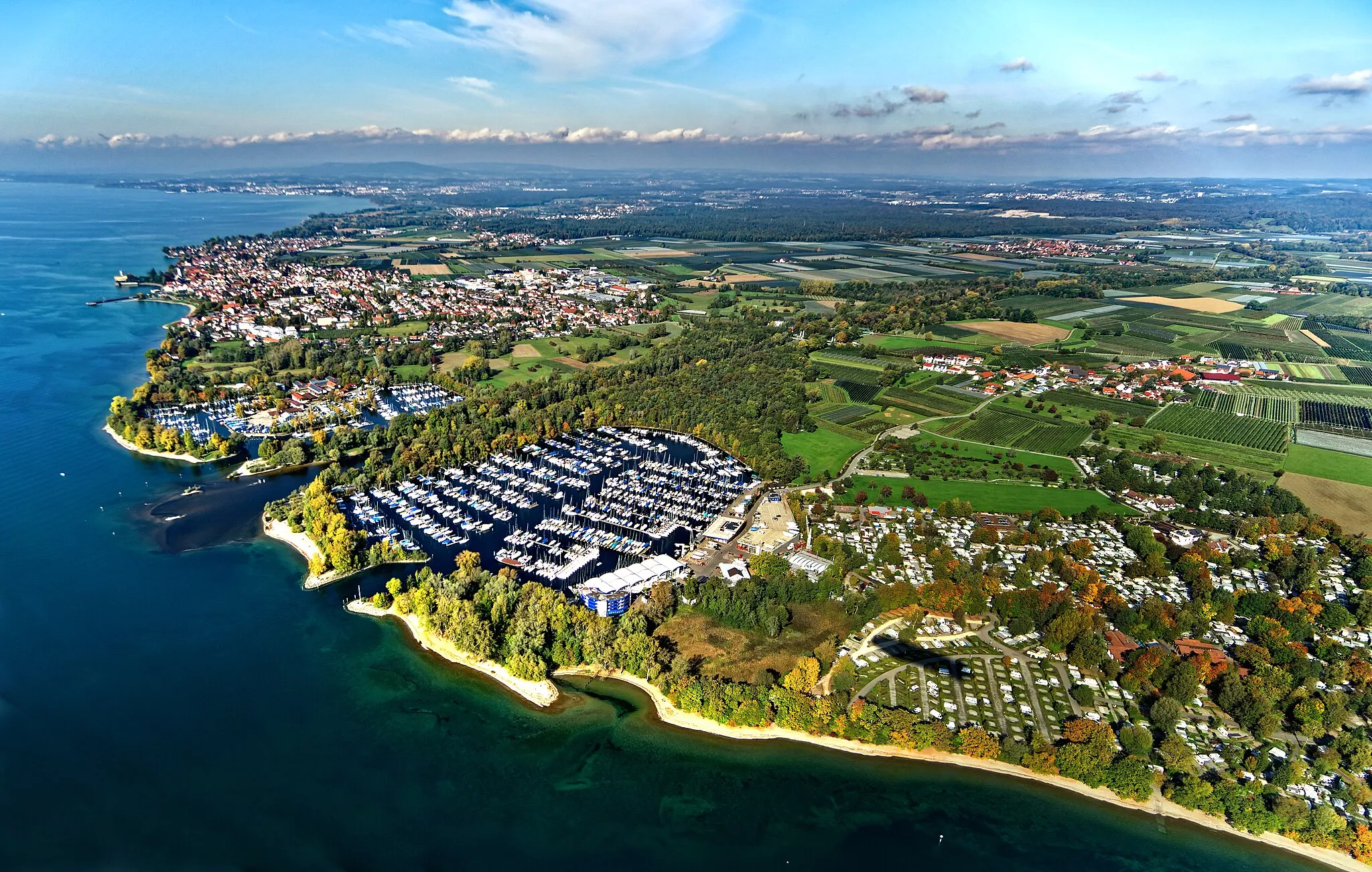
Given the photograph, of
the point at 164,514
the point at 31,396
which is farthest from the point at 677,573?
the point at 31,396

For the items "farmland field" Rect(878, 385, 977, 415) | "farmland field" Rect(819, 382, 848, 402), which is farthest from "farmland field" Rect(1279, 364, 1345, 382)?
"farmland field" Rect(819, 382, 848, 402)

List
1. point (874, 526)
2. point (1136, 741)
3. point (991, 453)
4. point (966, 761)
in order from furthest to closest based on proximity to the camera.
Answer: point (991, 453) → point (874, 526) → point (966, 761) → point (1136, 741)

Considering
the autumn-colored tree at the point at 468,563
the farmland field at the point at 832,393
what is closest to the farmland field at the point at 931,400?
the farmland field at the point at 832,393

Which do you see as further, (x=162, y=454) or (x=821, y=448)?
(x=821, y=448)

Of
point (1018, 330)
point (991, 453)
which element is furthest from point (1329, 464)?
point (1018, 330)

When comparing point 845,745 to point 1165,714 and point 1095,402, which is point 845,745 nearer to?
point 1165,714

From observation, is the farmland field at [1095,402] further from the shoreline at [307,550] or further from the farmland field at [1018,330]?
the shoreline at [307,550]

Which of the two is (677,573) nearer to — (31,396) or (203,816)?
(203,816)
